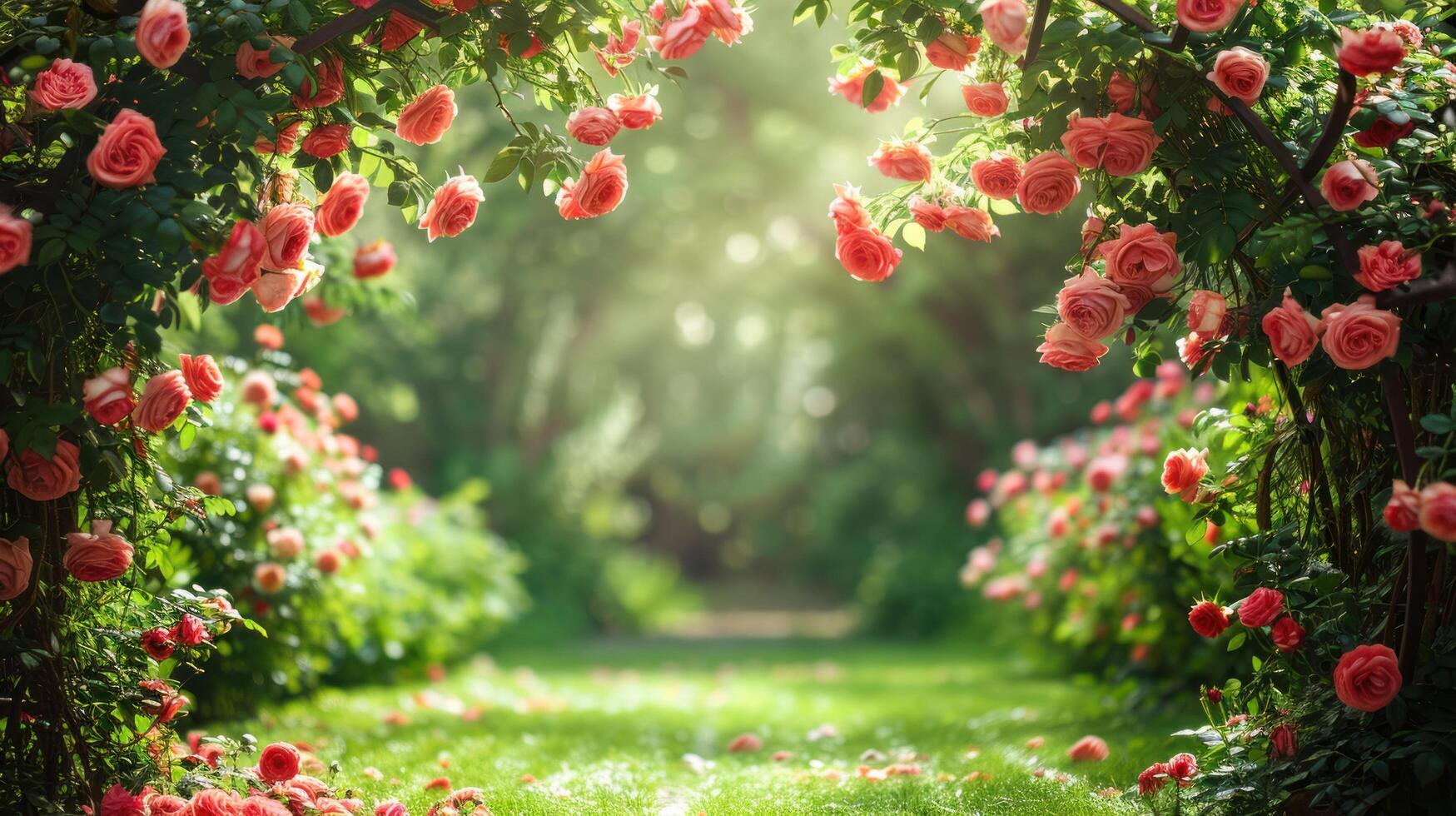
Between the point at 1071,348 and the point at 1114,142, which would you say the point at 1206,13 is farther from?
the point at 1071,348

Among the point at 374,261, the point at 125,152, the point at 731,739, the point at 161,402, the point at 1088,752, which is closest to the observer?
the point at 125,152

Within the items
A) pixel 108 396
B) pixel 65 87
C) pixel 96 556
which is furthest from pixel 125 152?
pixel 96 556

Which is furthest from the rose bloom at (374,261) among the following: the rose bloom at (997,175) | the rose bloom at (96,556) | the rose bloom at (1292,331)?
the rose bloom at (1292,331)

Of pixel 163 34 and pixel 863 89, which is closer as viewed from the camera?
pixel 163 34

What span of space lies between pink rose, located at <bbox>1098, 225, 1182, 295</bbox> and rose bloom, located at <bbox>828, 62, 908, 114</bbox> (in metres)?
0.78

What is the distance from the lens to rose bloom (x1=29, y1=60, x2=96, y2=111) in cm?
227

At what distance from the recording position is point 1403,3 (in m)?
2.87

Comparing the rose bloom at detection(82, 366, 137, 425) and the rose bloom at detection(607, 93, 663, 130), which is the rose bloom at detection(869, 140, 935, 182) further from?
the rose bloom at detection(82, 366, 137, 425)

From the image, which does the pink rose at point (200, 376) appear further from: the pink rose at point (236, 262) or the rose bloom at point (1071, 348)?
the rose bloom at point (1071, 348)

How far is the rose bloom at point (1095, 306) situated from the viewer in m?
2.61

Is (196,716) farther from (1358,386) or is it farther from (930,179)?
(1358,386)

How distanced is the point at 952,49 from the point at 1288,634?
1670 mm

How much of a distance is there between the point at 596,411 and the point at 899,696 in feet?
33.6

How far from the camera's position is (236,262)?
245 cm
